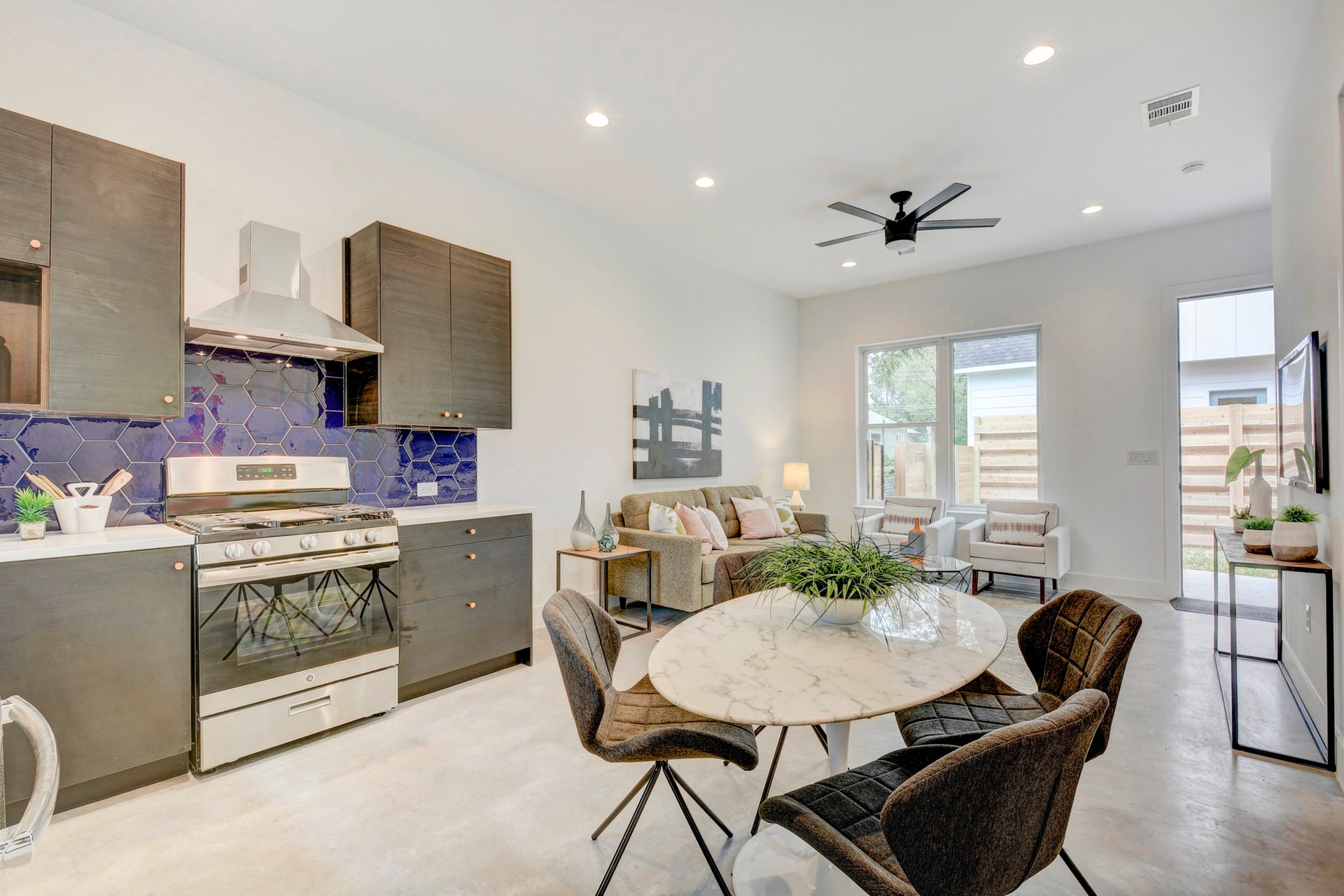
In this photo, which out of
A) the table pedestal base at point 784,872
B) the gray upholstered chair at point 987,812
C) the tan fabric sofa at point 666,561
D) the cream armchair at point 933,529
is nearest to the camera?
the gray upholstered chair at point 987,812

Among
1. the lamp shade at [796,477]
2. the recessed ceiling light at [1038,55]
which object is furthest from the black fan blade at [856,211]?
the lamp shade at [796,477]

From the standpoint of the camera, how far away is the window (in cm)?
573

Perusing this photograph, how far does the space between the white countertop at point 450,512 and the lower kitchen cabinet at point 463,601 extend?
0.12 feet

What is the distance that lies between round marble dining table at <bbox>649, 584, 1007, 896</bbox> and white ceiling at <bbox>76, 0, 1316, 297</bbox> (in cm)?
237

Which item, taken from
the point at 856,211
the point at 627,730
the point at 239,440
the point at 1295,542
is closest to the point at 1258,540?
the point at 1295,542

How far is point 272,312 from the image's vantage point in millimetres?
2670

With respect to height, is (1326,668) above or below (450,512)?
below

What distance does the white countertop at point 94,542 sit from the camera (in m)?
1.97

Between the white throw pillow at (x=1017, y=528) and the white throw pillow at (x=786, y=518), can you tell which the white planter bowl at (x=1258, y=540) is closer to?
the white throw pillow at (x=1017, y=528)

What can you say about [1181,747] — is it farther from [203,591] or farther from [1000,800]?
[203,591]

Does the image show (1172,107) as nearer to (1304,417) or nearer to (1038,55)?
(1038,55)

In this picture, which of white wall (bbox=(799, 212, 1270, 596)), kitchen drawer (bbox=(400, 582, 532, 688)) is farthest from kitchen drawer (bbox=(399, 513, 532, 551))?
white wall (bbox=(799, 212, 1270, 596))

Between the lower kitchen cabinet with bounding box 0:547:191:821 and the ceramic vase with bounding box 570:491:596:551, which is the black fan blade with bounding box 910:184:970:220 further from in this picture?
the lower kitchen cabinet with bounding box 0:547:191:821

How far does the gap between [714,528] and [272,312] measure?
3256 mm
